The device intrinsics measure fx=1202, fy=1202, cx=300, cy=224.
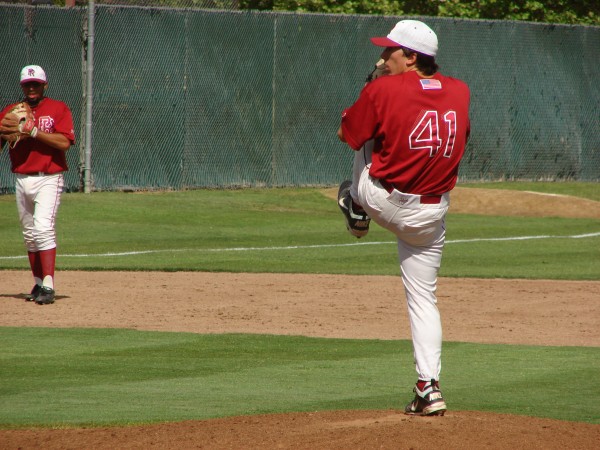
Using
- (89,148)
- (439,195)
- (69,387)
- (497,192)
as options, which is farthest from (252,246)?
(439,195)

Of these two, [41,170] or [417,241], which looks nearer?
[417,241]

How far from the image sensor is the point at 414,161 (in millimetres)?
5902

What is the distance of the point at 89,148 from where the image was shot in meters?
19.5

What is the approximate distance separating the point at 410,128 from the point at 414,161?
168mm

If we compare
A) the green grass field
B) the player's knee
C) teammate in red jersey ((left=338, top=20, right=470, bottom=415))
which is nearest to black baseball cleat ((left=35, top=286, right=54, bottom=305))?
the player's knee

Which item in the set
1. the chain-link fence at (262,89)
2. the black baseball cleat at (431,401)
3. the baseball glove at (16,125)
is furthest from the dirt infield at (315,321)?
the chain-link fence at (262,89)

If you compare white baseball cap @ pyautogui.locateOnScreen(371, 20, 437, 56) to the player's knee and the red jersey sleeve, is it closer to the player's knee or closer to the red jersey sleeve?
the red jersey sleeve

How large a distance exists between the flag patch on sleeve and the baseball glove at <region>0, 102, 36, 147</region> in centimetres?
537

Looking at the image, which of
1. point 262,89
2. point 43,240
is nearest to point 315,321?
point 43,240

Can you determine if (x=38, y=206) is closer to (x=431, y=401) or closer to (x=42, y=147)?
(x=42, y=147)

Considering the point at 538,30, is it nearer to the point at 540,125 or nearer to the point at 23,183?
the point at 540,125

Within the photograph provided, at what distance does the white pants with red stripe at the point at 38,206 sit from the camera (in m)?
10.7

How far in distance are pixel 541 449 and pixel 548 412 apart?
3.53ft

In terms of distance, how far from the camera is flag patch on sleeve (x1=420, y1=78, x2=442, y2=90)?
5945mm
